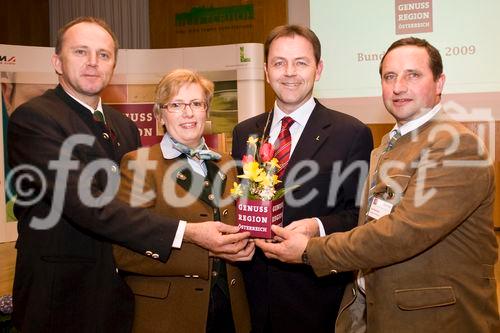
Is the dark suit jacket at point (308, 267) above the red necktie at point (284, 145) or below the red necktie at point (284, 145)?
below

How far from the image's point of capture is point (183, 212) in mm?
2195

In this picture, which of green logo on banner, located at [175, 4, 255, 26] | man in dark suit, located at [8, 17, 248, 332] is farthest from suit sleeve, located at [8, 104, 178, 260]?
green logo on banner, located at [175, 4, 255, 26]

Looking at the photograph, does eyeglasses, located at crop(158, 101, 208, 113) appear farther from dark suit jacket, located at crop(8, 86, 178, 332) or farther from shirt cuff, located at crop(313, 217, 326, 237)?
shirt cuff, located at crop(313, 217, 326, 237)

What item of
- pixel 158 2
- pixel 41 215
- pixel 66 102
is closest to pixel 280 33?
pixel 66 102

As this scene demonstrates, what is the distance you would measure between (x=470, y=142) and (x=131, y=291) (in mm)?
1466

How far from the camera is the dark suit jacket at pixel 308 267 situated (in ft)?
7.92

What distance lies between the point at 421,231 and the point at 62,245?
1.42m

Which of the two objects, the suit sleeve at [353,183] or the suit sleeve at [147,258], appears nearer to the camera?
the suit sleeve at [147,258]

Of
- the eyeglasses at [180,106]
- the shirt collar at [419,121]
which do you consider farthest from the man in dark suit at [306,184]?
the eyeglasses at [180,106]

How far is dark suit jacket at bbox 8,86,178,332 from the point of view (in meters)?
2.20

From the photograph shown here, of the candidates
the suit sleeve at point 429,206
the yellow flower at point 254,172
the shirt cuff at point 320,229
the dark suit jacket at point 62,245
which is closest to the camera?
the suit sleeve at point 429,206

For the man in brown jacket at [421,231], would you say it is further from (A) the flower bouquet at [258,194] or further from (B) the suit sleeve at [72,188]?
(B) the suit sleeve at [72,188]

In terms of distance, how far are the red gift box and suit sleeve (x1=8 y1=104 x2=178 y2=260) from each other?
26cm

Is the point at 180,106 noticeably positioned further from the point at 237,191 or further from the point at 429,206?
the point at 429,206
